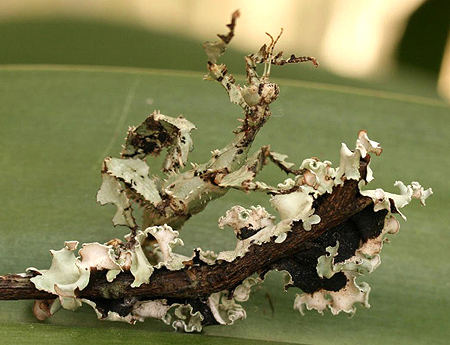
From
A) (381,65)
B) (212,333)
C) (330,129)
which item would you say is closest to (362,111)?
(330,129)

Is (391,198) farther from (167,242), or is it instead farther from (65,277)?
(65,277)

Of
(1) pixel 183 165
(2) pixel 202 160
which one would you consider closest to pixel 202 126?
(2) pixel 202 160

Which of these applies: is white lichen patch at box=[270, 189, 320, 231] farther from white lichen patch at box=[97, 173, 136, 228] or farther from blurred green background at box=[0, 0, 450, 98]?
blurred green background at box=[0, 0, 450, 98]

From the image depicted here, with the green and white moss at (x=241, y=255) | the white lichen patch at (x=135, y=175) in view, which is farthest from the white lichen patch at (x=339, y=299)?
the white lichen patch at (x=135, y=175)

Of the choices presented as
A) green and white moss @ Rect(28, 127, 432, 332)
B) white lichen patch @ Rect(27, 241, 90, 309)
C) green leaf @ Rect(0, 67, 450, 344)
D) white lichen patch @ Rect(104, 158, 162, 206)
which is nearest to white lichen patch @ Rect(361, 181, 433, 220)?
green and white moss @ Rect(28, 127, 432, 332)

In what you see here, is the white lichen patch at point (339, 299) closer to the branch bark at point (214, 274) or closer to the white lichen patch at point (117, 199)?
the branch bark at point (214, 274)

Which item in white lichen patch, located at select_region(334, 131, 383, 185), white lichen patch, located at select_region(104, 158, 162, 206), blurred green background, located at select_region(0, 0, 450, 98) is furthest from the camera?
blurred green background, located at select_region(0, 0, 450, 98)

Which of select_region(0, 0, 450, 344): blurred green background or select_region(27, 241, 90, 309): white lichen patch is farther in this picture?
select_region(0, 0, 450, 344): blurred green background

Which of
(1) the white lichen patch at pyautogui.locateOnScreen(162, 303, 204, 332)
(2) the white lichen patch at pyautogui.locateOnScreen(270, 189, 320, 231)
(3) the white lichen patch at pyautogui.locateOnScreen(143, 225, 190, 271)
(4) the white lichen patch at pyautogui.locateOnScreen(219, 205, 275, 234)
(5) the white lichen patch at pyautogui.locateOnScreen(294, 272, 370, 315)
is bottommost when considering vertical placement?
(1) the white lichen patch at pyautogui.locateOnScreen(162, 303, 204, 332)
